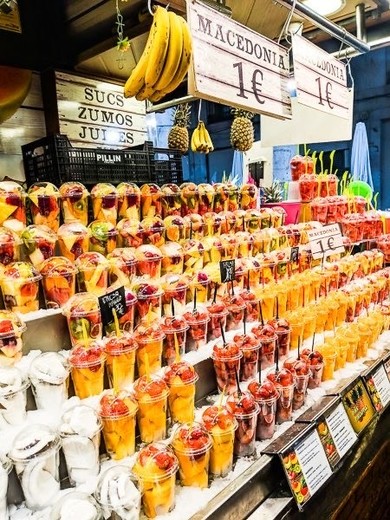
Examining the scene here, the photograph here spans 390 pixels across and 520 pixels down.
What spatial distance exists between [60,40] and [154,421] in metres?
3.00

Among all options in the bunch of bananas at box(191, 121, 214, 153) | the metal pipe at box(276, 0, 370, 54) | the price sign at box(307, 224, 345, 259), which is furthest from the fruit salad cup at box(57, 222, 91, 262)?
the bunch of bananas at box(191, 121, 214, 153)

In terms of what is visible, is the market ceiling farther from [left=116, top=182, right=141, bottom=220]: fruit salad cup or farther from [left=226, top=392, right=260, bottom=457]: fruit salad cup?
[left=226, top=392, right=260, bottom=457]: fruit salad cup

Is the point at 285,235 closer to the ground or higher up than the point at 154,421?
higher up

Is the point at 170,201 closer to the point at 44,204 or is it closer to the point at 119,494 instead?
the point at 44,204

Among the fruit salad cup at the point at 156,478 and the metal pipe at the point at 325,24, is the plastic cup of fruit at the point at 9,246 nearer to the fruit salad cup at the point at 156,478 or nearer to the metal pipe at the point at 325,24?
the fruit salad cup at the point at 156,478

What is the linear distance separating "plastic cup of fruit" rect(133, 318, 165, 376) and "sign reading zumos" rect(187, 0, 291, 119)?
34.7 inches

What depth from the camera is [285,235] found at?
2.55 metres

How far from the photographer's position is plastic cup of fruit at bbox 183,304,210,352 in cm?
172

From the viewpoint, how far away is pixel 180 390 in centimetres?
146

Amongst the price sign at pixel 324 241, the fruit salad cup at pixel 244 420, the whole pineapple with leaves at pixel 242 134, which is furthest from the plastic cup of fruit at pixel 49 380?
the whole pineapple with leaves at pixel 242 134

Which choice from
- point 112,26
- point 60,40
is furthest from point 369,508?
point 60,40

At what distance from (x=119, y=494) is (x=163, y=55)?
180 centimetres

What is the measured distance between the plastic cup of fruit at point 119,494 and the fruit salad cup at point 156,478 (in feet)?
0.12

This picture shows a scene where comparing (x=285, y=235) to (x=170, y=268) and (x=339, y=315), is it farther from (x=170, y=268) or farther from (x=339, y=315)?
(x=170, y=268)
